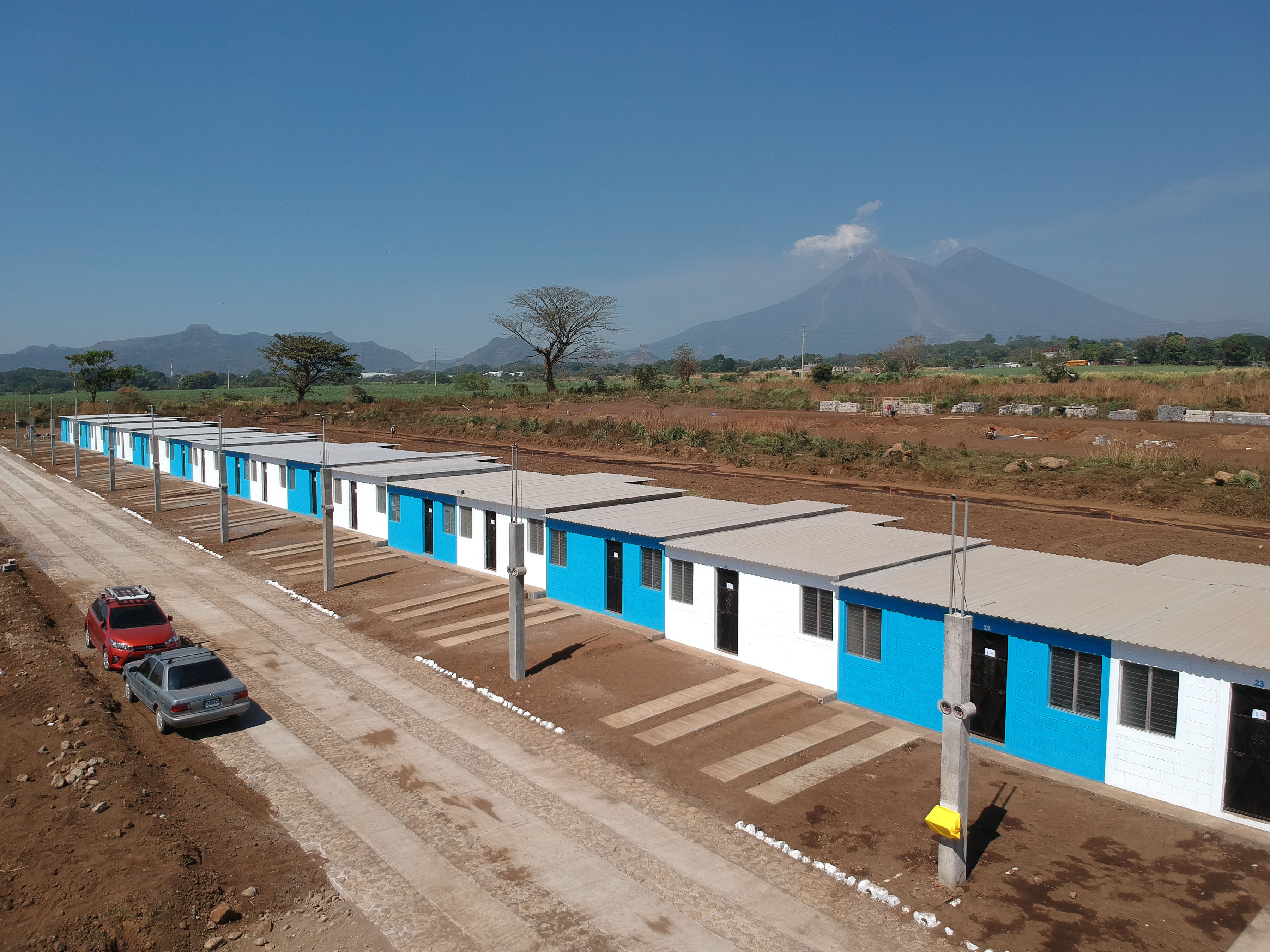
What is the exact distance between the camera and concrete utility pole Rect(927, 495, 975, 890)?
1153 centimetres

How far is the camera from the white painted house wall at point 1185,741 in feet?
44.0

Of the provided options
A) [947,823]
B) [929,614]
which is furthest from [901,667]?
[947,823]

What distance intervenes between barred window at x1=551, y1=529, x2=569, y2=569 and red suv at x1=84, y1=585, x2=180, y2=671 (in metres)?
11.1

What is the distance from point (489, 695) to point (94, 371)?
117694 millimetres

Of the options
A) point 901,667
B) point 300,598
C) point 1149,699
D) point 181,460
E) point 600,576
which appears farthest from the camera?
point 181,460

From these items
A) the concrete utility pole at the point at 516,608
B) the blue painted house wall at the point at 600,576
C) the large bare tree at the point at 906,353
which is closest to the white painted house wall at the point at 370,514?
the blue painted house wall at the point at 600,576

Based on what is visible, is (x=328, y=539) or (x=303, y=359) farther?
(x=303, y=359)

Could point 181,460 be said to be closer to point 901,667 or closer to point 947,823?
point 901,667

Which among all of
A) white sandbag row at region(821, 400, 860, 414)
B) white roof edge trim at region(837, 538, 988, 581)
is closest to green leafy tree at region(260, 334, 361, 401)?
white sandbag row at region(821, 400, 860, 414)

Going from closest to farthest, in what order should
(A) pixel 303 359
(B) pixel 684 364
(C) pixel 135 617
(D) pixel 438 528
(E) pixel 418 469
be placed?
(C) pixel 135 617, (D) pixel 438 528, (E) pixel 418 469, (A) pixel 303 359, (B) pixel 684 364

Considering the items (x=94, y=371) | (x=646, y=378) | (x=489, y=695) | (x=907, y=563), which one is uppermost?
(x=94, y=371)

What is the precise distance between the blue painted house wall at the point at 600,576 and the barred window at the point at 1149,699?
471 inches

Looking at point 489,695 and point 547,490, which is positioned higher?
point 547,490

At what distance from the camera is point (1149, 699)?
14258 millimetres
